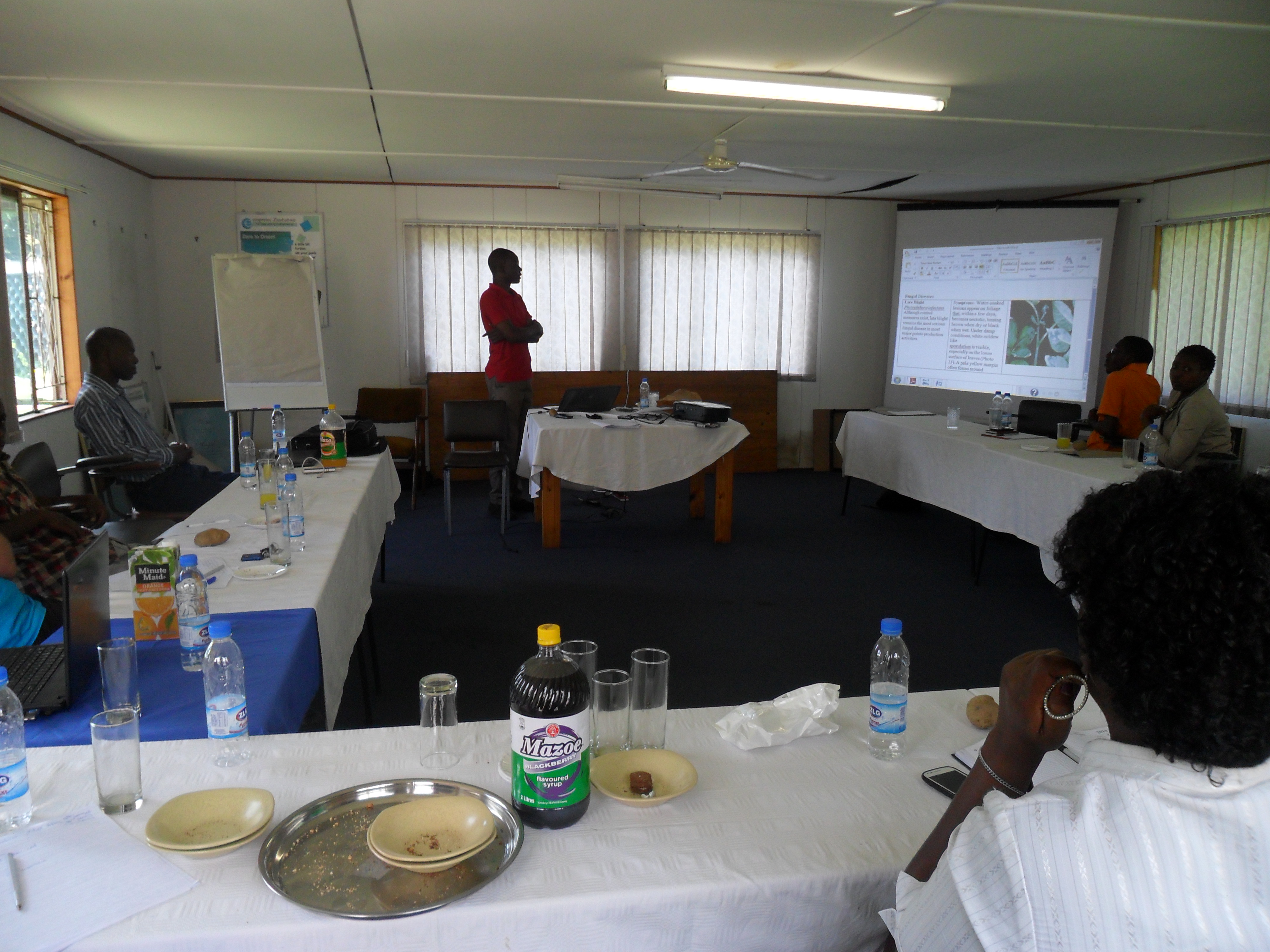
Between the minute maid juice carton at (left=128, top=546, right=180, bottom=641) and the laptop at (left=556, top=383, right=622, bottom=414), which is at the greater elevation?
the laptop at (left=556, top=383, right=622, bottom=414)

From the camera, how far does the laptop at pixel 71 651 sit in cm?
138

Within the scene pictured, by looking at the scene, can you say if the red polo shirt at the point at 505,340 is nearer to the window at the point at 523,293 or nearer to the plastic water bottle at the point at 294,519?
the window at the point at 523,293

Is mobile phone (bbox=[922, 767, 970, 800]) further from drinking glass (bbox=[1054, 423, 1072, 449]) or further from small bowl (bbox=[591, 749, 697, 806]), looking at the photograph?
drinking glass (bbox=[1054, 423, 1072, 449])

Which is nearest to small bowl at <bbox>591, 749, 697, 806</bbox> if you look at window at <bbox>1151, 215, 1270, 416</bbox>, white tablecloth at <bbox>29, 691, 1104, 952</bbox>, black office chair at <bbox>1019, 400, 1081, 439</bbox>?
white tablecloth at <bbox>29, 691, 1104, 952</bbox>

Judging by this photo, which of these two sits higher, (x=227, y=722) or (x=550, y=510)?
(x=227, y=722)

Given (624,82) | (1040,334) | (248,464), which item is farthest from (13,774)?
(1040,334)

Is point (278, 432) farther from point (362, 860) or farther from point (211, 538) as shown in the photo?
point (362, 860)

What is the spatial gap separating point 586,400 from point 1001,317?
3.54 metres

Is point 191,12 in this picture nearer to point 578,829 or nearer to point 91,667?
point 91,667

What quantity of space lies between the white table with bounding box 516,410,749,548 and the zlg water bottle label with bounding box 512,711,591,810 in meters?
3.66

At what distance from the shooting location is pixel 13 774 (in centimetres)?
107

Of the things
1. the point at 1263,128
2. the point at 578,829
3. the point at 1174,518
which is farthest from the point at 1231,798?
the point at 1263,128

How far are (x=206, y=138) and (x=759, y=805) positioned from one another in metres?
5.40

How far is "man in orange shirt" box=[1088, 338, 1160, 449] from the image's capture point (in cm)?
436
